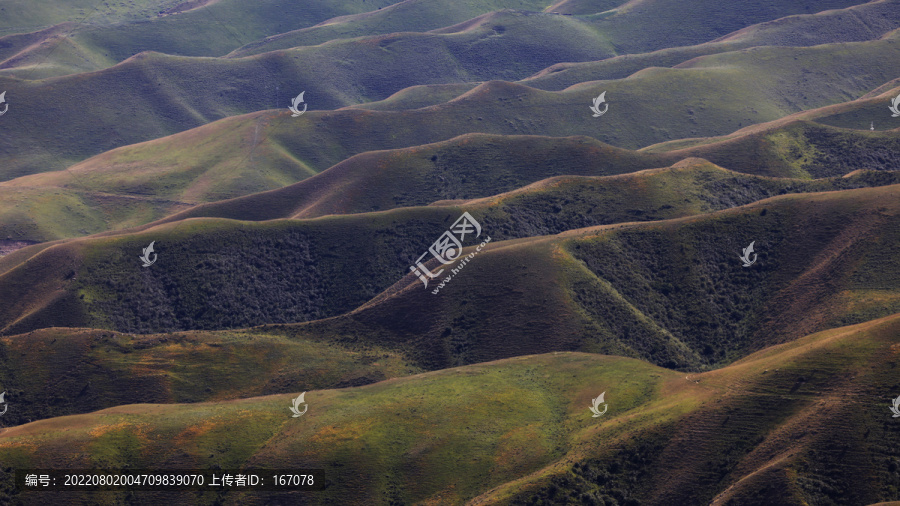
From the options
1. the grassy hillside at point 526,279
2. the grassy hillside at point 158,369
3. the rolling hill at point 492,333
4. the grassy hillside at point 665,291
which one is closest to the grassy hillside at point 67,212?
the rolling hill at point 492,333

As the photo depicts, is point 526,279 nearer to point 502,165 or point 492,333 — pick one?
point 492,333

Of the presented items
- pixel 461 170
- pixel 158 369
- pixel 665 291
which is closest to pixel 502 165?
pixel 461 170

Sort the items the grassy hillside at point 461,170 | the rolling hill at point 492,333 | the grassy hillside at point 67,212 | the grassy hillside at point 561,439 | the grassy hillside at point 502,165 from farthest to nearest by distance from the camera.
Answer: the grassy hillside at point 67,212, the grassy hillside at point 461,170, the grassy hillside at point 502,165, the rolling hill at point 492,333, the grassy hillside at point 561,439

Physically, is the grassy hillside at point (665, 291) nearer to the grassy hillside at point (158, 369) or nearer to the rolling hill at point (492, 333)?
the rolling hill at point (492, 333)

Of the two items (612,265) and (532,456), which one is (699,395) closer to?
(532,456)

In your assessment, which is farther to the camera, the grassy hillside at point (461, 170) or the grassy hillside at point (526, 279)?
the grassy hillside at point (461, 170)

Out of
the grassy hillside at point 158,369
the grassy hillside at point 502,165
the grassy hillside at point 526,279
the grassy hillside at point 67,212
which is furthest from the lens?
the grassy hillside at point 67,212
